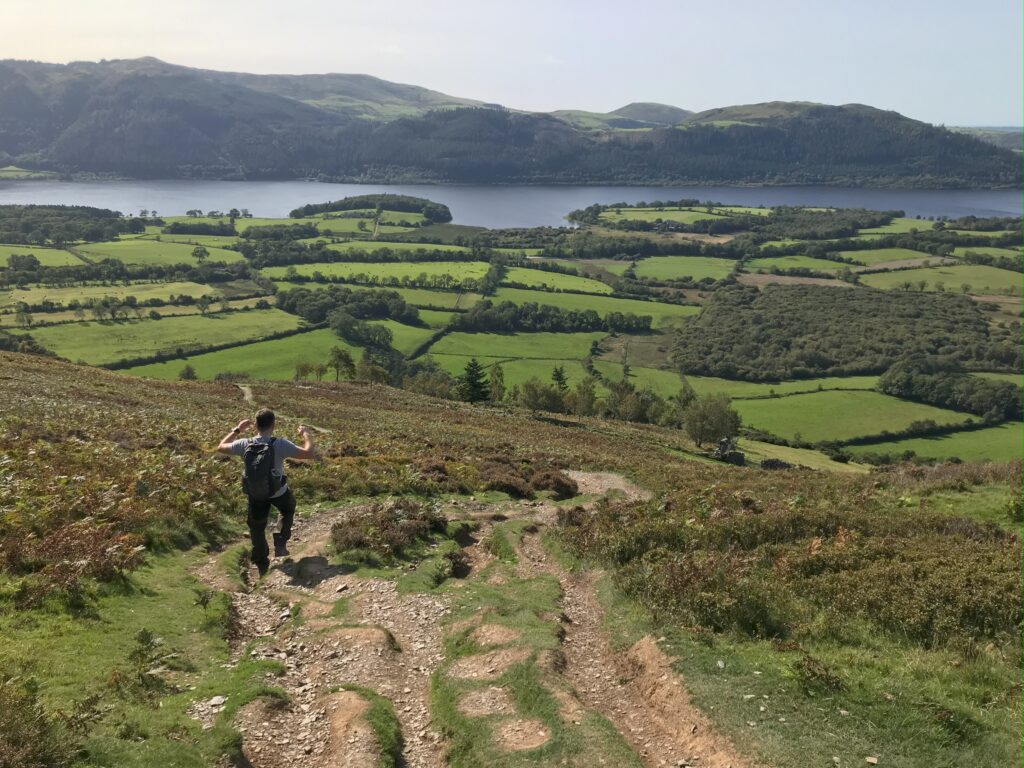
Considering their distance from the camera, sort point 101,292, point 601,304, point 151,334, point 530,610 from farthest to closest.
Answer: point 601,304, point 101,292, point 151,334, point 530,610

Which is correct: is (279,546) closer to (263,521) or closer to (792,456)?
(263,521)

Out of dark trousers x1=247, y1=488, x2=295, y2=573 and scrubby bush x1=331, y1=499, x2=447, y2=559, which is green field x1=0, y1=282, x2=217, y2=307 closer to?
scrubby bush x1=331, y1=499, x2=447, y2=559

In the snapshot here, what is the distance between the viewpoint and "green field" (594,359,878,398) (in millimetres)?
122387

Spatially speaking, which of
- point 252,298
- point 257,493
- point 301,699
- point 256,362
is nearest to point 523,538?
point 257,493

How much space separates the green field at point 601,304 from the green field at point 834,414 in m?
57.8

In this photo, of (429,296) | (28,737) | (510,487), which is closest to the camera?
(28,737)

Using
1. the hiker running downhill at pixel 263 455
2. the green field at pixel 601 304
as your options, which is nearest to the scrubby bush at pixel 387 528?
the hiker running downhill at pixel 263 455

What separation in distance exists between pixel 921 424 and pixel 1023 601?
105 metres

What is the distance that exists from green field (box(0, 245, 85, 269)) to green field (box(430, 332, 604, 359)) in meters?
109

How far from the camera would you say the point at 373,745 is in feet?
32.3

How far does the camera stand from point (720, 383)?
129875 mm

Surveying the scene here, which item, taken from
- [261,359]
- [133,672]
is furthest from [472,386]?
[133,672]

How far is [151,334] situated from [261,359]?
26928 millimetres

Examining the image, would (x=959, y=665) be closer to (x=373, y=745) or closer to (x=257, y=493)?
(x=373, y=745)
